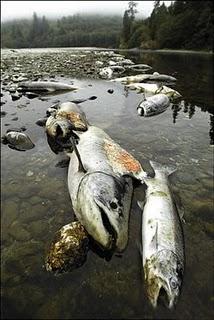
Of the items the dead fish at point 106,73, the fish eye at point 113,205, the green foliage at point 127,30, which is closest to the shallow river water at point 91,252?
the fish eye at point 113,205

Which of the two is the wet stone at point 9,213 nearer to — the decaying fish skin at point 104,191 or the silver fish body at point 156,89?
the decaying fish skin at point 104,191

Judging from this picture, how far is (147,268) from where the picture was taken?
3402mm

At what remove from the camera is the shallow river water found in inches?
124

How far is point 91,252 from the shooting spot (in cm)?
378

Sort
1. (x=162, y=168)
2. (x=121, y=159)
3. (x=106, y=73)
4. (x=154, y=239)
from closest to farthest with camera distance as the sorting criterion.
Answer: (x=154, y=239), (x=121, y=159), (x=162, y=168), (x=106, y=73)

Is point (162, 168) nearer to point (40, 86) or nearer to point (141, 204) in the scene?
point (141, 204)

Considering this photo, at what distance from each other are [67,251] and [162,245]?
3.79 feet

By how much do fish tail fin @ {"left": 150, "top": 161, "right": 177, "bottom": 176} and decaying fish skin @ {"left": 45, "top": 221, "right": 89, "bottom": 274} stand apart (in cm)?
228

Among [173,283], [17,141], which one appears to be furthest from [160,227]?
[17,141]

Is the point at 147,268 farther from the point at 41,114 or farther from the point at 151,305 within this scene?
the point at 41,114

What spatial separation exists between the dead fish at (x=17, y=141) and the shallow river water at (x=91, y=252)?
200 mm

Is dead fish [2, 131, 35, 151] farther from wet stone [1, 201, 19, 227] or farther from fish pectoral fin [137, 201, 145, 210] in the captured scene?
fish pectoral fin [137, 201, 145, 210]

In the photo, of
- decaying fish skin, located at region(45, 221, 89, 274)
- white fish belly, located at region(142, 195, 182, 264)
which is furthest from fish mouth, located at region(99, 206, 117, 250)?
white fish belly, located at region(142, 195, 182, 264)

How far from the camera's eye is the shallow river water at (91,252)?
314 centimetres
